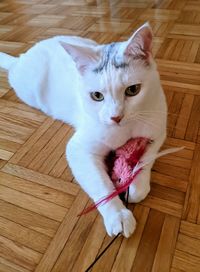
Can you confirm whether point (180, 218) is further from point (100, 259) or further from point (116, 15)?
point (116, 15)

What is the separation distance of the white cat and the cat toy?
13mm

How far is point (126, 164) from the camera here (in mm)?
667

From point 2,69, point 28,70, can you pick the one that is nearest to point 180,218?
point 28,70

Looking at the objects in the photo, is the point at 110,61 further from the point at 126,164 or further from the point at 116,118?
the point at 126,164

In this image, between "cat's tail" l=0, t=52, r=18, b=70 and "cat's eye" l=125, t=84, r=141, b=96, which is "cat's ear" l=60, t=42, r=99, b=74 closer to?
"cat's eye" l=125, t=84, r=141, b=96

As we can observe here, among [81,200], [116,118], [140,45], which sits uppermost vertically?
[140,45]

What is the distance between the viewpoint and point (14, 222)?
25.9 inches

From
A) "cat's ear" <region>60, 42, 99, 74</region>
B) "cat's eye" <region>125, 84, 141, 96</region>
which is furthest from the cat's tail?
"cat's eye" <region>125, 84, 141, 96</region>

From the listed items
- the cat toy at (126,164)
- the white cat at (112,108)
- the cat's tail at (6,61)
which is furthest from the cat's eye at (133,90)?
the cat's tail at (6,61)

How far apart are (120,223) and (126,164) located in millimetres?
147

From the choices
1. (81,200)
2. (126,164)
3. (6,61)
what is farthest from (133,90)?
(6,61)

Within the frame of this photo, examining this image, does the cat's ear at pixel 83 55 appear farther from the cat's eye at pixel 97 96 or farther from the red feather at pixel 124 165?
the red feather at pixel 124 165

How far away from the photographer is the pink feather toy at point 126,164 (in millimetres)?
638

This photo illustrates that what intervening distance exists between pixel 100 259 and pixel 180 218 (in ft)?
0.65
